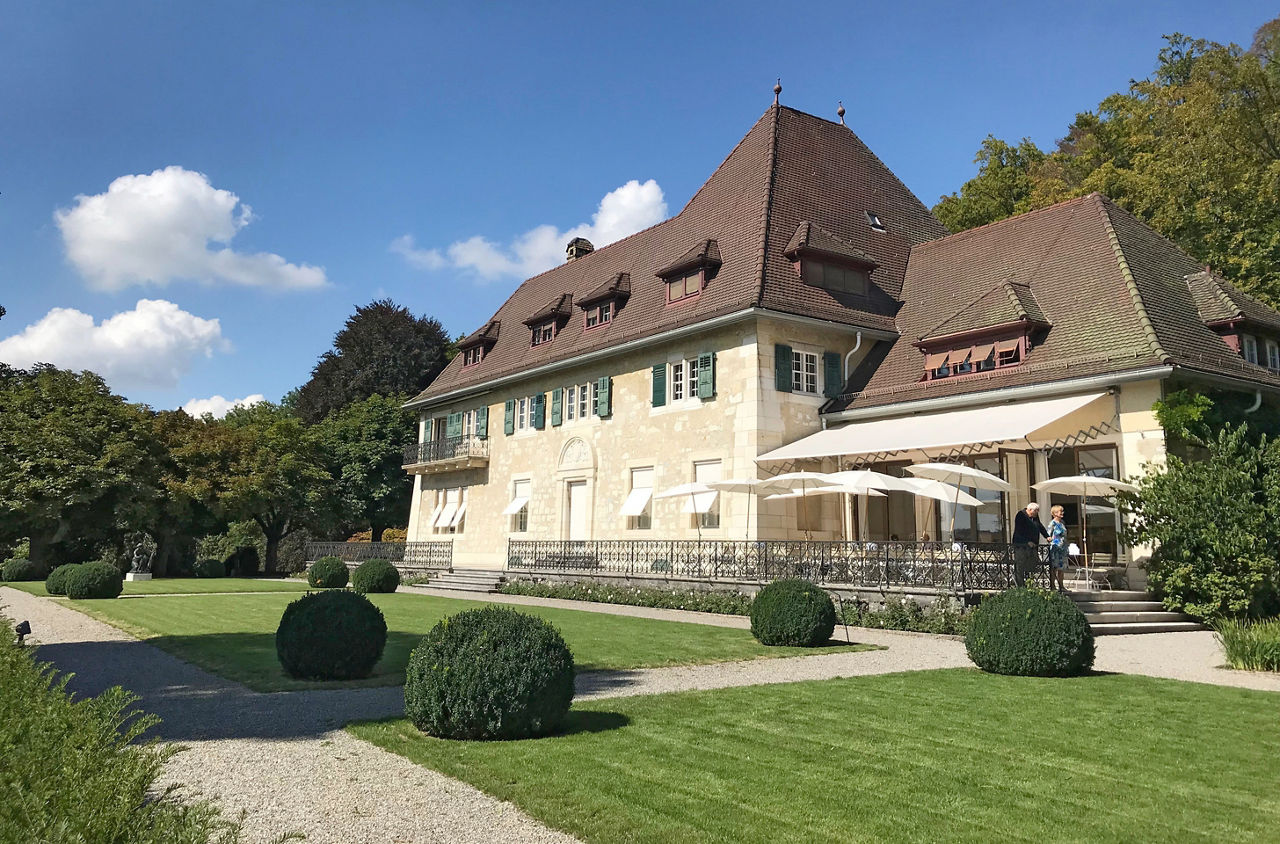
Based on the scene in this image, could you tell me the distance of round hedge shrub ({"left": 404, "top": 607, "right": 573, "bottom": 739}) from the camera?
709cm

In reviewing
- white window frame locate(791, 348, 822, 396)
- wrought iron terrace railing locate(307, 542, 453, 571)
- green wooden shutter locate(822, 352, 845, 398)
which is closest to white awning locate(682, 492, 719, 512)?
white window frame locate(791, 348, 822, 396)

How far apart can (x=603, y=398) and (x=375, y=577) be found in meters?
8.50

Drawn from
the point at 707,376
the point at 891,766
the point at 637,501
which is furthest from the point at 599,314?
the point at 891,766

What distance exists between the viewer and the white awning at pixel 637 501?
25.9m

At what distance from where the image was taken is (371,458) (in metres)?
45.5

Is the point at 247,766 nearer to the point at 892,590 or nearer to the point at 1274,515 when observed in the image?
the point at 892,590

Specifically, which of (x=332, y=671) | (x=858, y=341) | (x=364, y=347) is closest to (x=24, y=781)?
(x=332, y=671)

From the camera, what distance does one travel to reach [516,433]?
32688 millimetres

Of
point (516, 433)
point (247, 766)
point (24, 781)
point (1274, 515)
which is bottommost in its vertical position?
point (247, 766)

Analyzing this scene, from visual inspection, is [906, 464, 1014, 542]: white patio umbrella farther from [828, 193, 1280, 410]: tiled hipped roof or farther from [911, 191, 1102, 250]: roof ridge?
[911, 191, 1102, 250]: roof ridge

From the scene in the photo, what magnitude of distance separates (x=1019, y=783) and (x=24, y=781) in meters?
5.50

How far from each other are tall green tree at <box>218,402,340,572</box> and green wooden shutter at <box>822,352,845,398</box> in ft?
78.4

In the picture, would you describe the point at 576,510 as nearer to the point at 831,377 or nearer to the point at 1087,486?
the point at 831,377

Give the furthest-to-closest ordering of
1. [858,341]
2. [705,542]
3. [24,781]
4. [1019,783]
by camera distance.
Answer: [858,341]
[705,542]
[1019,783]
[24,781]
